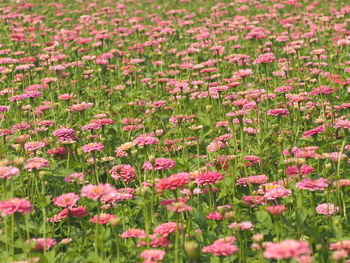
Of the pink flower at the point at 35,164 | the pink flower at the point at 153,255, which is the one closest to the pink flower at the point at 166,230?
the pink flower at the point at 153,255

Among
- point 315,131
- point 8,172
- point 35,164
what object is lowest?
point 315,131

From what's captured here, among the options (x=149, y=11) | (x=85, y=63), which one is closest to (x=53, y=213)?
(x=85, y=63)

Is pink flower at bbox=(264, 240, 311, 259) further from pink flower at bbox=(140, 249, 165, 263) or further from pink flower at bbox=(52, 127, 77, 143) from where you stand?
pink flower at bbox=(52, 127, 77, 143)

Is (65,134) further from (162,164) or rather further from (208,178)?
(208,178)

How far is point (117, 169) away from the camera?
12.0 feet

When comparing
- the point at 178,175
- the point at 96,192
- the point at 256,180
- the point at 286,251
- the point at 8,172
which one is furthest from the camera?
the point at 256,180

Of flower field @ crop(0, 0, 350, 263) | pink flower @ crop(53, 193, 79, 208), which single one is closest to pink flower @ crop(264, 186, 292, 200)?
flower field @ crop(0, 0, 350, 263)

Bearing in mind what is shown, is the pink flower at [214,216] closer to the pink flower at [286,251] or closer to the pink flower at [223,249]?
the pink flower at [223,249]

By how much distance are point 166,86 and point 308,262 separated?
184 inches

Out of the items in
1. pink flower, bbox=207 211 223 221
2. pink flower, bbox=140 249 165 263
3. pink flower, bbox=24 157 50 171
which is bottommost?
pink flower, bbox=207 211 223 221

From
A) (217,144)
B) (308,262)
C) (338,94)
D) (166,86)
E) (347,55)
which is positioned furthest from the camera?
(347,55)

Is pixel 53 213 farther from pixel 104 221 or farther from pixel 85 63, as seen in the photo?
pixel 85 63

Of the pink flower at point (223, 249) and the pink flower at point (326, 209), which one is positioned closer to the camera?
the pink flower at point (223, 249)

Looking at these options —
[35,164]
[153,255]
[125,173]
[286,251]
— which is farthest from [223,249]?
[125,173]
